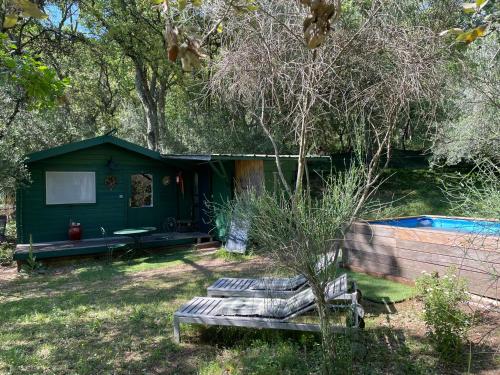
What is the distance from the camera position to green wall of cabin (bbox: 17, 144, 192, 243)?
33.9 feet

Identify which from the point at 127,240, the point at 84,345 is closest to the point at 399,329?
the point at 84,345

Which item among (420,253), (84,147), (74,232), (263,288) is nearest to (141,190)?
(84,147)

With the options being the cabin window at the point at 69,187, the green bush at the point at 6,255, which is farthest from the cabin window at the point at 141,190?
the green bush at the point at 6,255

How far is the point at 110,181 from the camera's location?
1145cm

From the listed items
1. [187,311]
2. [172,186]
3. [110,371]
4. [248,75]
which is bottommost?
[110,371]

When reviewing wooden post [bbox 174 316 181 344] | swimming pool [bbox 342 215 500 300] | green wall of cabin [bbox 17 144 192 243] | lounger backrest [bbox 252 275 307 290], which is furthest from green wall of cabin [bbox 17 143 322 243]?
wooden post [bbox 174 316 181 344]

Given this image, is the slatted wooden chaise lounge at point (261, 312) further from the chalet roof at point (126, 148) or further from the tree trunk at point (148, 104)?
the tree trunk at point (148, 104)

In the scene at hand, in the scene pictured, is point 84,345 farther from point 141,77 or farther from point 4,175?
point 141,77

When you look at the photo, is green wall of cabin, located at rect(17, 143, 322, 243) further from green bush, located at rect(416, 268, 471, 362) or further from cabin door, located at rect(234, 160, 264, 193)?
green bush, located at rect(416, 268, 471, 362)

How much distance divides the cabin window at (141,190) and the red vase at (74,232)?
5.57 feet

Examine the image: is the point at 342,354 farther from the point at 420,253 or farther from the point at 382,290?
the point at 420,253

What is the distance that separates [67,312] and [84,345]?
1436mm

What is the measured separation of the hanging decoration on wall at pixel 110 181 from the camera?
11.4 m

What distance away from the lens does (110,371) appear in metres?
3.69
